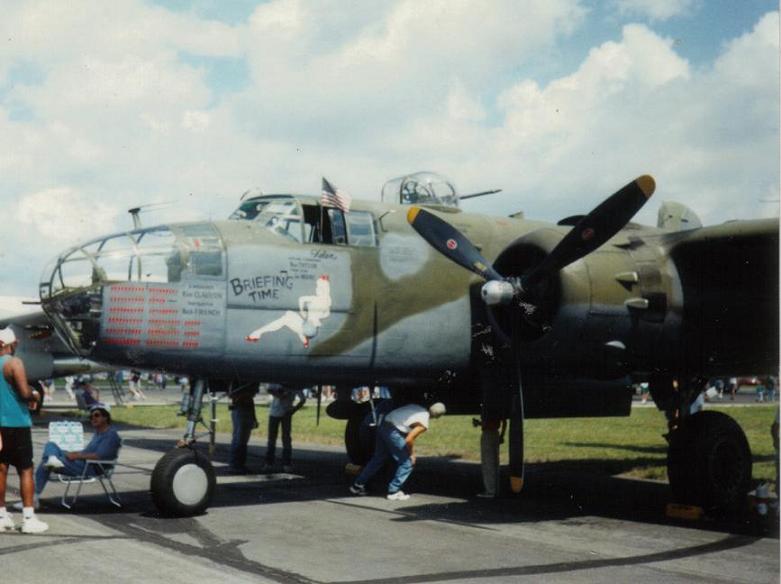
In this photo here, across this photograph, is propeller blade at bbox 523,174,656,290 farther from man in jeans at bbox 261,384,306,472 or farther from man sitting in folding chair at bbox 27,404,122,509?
man in jeans at bbox 261,384,306,472

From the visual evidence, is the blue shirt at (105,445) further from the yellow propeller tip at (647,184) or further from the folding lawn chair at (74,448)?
the yellow propeller tip at (647,184)

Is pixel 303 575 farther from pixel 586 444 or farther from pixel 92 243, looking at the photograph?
pixel 586 444

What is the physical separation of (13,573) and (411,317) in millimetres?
5645

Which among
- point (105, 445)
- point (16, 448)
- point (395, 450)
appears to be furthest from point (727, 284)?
point (16, 448)

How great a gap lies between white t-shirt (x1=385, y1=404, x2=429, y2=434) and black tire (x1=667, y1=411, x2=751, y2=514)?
310cm

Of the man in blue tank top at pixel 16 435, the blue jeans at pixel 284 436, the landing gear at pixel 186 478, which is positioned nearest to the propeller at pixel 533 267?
the landing gear at pixel 186 478

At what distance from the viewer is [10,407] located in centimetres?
826

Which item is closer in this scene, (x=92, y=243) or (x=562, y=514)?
(x=92, y=243)

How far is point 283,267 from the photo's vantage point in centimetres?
994

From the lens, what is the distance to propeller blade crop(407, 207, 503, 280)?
1032 cm

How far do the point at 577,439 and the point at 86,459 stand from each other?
44.6ft

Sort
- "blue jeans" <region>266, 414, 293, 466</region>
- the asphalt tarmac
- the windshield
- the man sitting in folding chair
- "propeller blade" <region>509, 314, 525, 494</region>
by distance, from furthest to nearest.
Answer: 1. "blue jeans" <region>266, 414, 293, 466</region>
2. the windshield
3. the man sitting in folding chair
4. "propeller blade" <region>509, 314, 525, 494</region>
5. the asphalt tarmac

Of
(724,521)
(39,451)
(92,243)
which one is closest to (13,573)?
(92,243)

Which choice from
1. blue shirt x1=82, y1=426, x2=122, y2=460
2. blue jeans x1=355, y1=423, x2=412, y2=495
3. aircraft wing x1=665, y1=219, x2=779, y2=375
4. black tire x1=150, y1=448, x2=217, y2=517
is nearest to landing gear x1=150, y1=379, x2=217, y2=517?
black tire x1=150, y1=448, x2=217, y2=517
